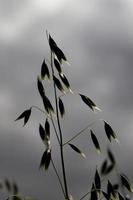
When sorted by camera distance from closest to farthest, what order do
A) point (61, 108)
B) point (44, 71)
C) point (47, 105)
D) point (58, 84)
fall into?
point (47, 105) → point (58, 84) → point (61, 108) → point (44, 71)

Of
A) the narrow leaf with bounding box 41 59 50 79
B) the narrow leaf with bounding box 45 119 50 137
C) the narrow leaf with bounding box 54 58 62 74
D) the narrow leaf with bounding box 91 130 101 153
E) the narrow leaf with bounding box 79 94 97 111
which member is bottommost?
the narrow leaf with bounding box 91 130 101 153

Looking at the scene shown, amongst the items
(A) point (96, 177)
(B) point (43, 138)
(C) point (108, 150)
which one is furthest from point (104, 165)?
(A) point (96, 177)

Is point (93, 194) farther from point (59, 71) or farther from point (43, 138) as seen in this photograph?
point (59, 71)

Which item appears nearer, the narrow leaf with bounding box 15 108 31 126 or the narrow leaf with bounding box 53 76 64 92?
Answer: the narrow leaf with bounding box 53 76 64 92

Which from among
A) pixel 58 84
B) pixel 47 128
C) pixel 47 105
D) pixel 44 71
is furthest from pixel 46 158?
pixel 44 71

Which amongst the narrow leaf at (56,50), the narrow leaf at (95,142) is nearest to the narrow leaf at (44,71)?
the narrow leaf at (56,50)

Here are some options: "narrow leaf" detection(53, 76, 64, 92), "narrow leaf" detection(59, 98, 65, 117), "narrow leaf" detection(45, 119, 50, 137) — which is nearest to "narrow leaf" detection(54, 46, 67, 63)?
"narrow leaf" detection(53, 76, 64, 92)

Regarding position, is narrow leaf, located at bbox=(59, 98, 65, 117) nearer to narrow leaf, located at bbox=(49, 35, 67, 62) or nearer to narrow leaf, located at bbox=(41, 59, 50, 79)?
narrow leaf, located at bbox=(41, 59, 50, 79)

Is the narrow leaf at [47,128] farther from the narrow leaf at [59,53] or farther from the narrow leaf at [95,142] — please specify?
the narrow leaf at [59,53]

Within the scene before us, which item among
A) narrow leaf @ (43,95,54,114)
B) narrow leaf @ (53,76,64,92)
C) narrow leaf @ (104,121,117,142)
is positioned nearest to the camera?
narrow leaf @ (43,95,54,114)

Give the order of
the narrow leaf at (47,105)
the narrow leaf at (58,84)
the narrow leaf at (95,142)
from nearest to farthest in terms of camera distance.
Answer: the narrow leaf at (47,105) < the narrow leaf at (58,84) < the narrow leaf at (95,142)

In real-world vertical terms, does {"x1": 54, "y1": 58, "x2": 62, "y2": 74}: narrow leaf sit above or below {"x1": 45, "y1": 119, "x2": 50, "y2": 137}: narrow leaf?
above

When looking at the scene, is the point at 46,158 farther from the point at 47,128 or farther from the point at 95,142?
the point at 95,142
